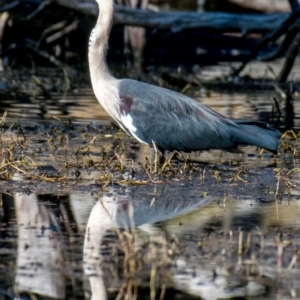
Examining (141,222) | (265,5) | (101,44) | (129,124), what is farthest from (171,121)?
(265,5)

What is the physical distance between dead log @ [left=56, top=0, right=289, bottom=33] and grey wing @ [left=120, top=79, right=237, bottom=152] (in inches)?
293

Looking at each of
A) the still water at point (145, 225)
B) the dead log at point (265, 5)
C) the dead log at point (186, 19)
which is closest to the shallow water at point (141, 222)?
the still water at point (145, 225)

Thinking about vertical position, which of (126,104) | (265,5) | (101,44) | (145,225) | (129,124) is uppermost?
(265,5)

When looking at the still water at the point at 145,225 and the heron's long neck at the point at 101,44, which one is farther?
the heron's long neck at the point at 101,44

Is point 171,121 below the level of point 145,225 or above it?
above

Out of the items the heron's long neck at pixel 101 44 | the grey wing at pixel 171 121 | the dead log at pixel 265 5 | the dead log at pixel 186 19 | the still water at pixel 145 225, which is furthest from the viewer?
the dead log at pixel 265 5

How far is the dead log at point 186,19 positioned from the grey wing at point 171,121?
7438 mm

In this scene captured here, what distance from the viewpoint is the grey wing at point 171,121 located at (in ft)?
25.3

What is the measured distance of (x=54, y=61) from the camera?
1839 centimetres

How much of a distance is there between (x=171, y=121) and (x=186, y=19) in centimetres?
764

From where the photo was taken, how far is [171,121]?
7.80 metres

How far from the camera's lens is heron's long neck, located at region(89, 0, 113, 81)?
8117 millimetres

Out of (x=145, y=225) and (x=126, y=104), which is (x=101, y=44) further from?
(x=145, y=225)

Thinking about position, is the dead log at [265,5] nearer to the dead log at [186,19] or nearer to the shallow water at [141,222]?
the dead log at [186,19]
